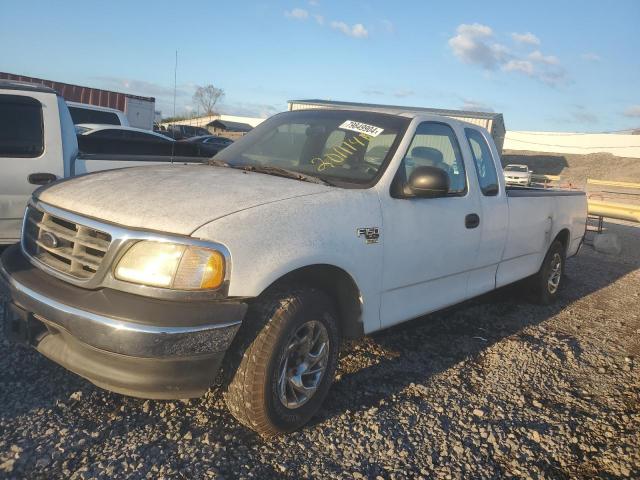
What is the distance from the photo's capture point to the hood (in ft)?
7.98

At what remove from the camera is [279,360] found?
8.43 feet

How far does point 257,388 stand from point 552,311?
4.31 m

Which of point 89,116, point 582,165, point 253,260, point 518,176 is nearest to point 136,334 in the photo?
point 253,260

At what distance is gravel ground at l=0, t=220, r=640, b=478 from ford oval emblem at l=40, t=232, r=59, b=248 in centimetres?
90

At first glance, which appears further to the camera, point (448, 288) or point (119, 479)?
point (448, 288)

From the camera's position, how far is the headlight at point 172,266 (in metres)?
2.31

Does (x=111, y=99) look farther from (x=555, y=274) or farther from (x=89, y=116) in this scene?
(x=555, y=274)

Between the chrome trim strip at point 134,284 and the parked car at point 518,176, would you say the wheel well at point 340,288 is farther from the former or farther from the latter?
the parked car at point 518,176

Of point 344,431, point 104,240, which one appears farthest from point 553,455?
point 104,240

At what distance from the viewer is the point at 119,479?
231 cm

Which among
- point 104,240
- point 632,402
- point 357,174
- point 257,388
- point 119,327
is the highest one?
point 357,174

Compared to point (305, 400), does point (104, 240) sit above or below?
above

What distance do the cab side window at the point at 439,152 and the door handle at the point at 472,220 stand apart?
7.5 inches

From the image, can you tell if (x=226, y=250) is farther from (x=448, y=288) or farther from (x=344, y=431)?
(x=448, y=288)
